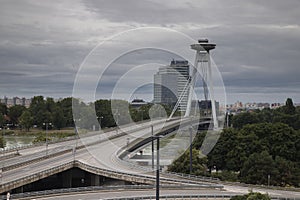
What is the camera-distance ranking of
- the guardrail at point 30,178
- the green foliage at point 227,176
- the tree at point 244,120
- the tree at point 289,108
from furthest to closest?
the tree at point 289,108 → the tree at point 244,120 → the green foliage at point 227,176 → the guardrail at point 30,178

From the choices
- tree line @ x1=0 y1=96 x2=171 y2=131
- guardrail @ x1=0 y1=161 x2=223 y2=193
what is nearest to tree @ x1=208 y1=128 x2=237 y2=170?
guardrail @ x1=0 y1=161 x2=223 y2=193

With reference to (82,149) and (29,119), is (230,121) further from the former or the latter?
(82,149)

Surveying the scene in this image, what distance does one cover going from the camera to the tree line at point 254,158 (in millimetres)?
30342

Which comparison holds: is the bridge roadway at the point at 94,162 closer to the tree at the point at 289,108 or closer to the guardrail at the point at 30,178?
the guardrail at the point at 30,178

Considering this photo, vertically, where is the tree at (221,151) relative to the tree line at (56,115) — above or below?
below

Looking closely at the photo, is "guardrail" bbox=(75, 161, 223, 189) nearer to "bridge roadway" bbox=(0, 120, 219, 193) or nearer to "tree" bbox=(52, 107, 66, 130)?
"bridge roadway" bbox=(0, 120, 219, 193)

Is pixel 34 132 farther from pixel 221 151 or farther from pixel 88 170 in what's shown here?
pixel 88 170

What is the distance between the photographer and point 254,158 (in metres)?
31.1

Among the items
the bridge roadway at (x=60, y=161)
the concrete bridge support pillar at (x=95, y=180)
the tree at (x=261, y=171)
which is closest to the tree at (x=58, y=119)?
the bridge roadway at (x=60, y=161)

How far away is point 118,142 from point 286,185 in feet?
67.8

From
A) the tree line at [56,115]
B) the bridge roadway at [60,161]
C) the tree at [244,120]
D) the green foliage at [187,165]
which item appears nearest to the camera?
the bridge roadway at [60,161]

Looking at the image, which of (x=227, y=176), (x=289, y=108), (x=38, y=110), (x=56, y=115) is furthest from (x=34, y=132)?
(x=227, y=176)

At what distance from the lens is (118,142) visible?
4706 centimetres

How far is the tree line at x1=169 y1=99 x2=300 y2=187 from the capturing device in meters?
30.3
